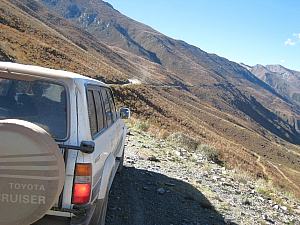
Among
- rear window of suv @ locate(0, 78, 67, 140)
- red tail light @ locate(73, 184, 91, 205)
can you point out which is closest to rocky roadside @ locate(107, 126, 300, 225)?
red tail light @ locate(73, 184, 91, 205)

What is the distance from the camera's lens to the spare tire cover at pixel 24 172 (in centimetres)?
360

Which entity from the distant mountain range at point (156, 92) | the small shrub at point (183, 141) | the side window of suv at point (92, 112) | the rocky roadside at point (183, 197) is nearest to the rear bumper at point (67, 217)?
the side window of suv at point (92, 112)

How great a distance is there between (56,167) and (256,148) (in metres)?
101

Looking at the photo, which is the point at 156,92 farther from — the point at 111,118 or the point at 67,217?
the point at 67,217

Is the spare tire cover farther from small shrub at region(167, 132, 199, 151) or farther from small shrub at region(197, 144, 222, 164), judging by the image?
small shrub at region(167, 132, 199, 151)

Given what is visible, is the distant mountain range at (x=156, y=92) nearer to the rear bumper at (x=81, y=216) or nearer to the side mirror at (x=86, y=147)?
the rear bumper at (x=81, y=216)

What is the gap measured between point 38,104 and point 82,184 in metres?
0.86

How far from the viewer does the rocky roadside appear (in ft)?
25.0

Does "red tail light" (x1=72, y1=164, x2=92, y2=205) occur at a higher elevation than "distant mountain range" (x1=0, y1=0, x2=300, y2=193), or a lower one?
higher

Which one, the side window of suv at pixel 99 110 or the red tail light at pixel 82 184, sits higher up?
the side window of suv at pixel 99 110

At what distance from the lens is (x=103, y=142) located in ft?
16.8

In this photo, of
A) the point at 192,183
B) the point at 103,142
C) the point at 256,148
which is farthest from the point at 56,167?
the point at 256,148

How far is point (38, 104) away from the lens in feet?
14.2

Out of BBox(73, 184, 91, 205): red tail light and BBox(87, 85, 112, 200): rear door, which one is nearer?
BBox(73, 184, 91, 205): red tail light
